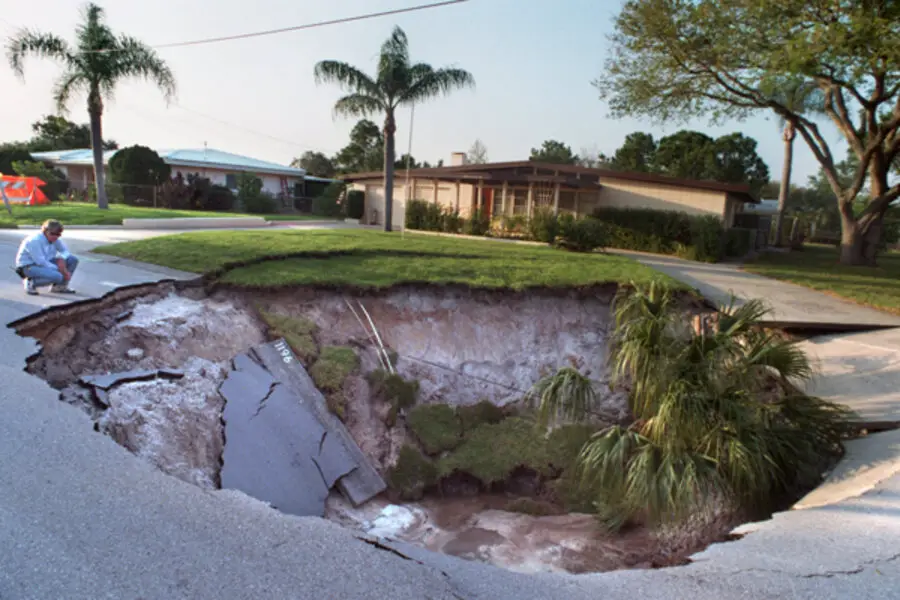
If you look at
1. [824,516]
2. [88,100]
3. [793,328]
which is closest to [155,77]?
[88,100]

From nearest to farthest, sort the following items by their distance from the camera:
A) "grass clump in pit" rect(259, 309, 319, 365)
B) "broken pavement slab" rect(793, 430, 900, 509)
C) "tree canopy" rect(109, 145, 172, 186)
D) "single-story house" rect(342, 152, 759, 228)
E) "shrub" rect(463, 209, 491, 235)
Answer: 1. "broken pavement slab" rect(793, 430, 900, 509)
2. "grass clump in pit" rect(259, 309, 319, 365)
3. "single-story house" rect(342, 152, 759, 228)
4. "shrub" rect(463, 209, 491, 235)
5. "tree canopy" rect(109, 145, 172, 186)

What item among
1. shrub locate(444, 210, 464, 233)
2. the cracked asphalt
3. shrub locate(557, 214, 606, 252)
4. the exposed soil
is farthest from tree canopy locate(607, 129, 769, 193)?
the cracked asphalt

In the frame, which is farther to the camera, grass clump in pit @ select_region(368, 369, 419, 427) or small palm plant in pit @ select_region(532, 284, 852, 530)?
grass clump in pit @ select_region(368, 369, 419, 427)

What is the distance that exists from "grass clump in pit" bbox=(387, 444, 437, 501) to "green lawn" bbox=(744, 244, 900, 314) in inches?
430

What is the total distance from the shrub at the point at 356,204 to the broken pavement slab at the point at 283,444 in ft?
81.3

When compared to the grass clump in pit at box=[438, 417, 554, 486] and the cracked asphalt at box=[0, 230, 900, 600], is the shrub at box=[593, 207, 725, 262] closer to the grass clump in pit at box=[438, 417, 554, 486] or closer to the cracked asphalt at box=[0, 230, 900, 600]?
the grass clump in pit at box=[438, 417, 554, 486]

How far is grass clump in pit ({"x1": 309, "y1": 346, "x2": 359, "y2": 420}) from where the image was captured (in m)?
8.27

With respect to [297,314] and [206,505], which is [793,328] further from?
[206,505]

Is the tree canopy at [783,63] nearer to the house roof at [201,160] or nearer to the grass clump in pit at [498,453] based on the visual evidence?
the grass clump in pit at [498,453]

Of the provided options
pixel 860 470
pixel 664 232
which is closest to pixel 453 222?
pixel 664 232

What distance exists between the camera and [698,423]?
5.88 meters

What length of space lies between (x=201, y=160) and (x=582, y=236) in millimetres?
26926

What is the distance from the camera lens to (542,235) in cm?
2130

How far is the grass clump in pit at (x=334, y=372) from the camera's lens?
325 inches
